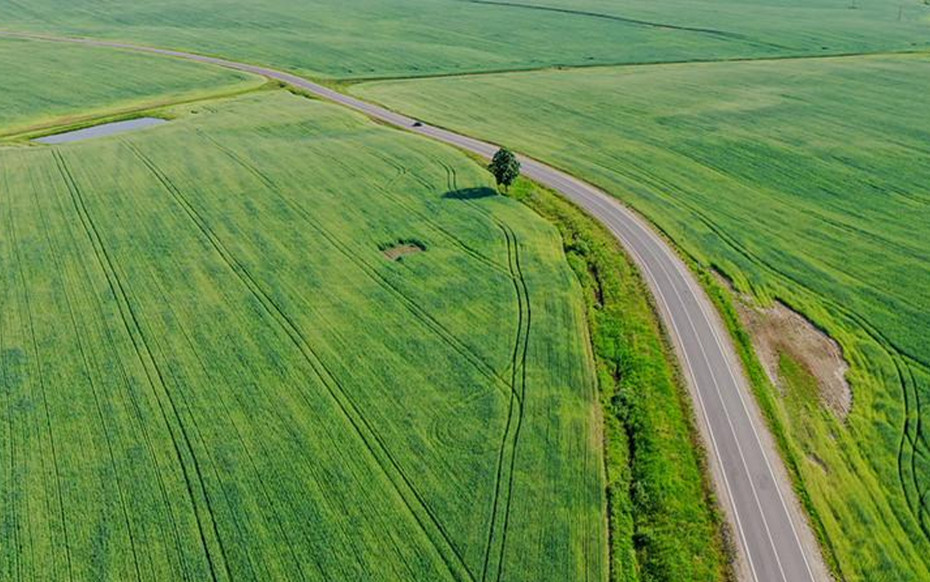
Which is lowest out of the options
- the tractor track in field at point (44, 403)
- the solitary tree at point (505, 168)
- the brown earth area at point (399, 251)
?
the tractor track in field at point (44, 403)

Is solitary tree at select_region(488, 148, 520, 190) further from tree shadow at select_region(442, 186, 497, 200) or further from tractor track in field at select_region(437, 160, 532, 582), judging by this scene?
tractor track in field at select_region(437, 160, 532, 582)

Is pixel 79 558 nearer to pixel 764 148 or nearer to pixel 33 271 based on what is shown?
pixel 33 271

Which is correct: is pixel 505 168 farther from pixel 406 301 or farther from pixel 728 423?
pixel 728 423

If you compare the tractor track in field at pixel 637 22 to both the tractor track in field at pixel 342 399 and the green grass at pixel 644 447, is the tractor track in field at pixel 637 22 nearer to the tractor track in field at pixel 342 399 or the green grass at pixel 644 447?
the green grass at pixel 644 447

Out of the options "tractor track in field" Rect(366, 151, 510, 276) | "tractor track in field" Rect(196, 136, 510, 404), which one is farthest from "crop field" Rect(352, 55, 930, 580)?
"tractor track in field" Rect(196, 136, 510, 404)

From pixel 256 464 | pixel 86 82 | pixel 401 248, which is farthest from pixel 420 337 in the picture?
pixel 86 82

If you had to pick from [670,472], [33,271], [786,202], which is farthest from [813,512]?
[33,271]

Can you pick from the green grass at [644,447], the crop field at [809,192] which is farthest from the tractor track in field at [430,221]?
the crop field at [809,192]

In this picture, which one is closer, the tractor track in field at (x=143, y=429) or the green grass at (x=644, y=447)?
the tractor track in field at (x=143, y=429)
